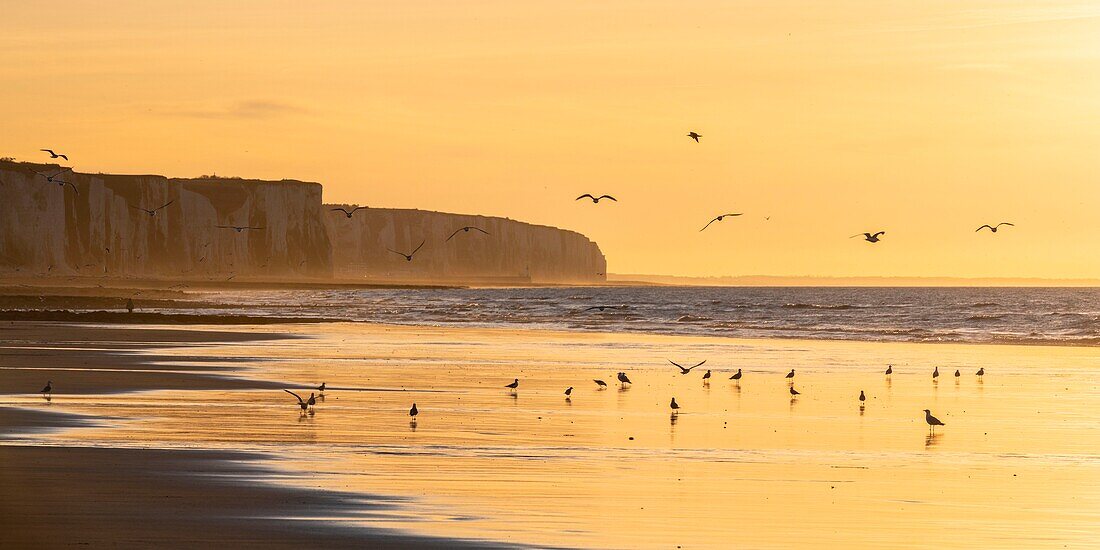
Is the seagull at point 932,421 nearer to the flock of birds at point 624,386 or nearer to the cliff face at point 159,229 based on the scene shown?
the flock of birds at point 624,386

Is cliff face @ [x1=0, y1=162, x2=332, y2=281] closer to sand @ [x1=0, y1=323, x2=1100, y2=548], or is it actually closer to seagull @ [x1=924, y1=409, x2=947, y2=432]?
sand @ [x1=0, y1=323, x2=1100, y2=548]

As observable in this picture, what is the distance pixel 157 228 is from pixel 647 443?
16881 centimetres

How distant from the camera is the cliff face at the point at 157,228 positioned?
475ft

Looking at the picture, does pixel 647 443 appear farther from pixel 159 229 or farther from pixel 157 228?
pixel 159 229

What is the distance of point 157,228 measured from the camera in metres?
179

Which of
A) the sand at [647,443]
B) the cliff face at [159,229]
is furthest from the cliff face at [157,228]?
the sand at [647,443]

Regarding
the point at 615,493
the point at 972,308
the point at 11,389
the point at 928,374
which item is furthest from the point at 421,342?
the point at 972,308

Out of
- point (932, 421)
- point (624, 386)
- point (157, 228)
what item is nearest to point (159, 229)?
point (157, 228)

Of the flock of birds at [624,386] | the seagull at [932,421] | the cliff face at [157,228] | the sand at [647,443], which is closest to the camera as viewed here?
the sand at [647,443]

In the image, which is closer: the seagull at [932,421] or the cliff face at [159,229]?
the seagull at [932,421]

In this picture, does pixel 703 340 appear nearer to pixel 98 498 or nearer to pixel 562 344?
pixel 562 344

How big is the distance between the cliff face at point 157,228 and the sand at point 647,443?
118 meters

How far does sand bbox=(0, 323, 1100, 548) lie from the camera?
12.7m

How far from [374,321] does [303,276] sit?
129321 mm
